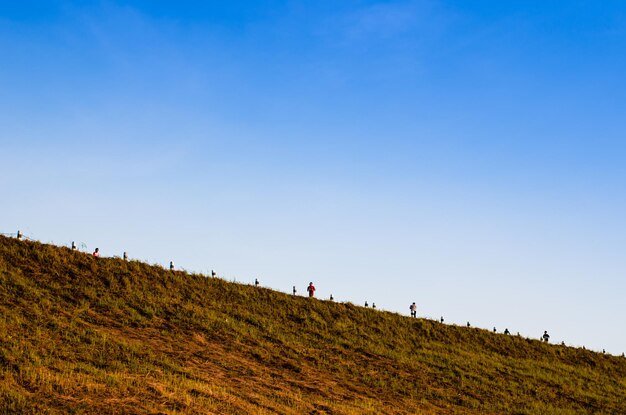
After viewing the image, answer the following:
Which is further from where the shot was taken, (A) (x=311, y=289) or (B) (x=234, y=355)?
(A) (x=311, y=289)

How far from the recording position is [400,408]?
25.5m

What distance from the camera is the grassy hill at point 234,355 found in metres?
19.8

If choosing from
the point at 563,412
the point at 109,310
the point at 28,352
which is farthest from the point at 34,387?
the point at 563,412

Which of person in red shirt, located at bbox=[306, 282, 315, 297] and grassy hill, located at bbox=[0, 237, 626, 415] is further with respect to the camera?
person in red shirt, located at bbox=[306, 282, 315, 297]

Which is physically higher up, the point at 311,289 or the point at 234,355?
the point at 311,289

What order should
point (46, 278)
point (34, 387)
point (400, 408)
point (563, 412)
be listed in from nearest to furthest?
point (34, 387) < point (400, 408) < point (563, 412) < point (46, 278)

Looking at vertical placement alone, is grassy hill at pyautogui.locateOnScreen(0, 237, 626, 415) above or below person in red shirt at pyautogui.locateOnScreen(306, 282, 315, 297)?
below

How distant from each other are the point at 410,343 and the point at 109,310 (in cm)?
2073

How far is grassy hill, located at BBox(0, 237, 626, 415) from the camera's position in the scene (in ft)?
65.0

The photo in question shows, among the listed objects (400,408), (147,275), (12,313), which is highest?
(147,275)

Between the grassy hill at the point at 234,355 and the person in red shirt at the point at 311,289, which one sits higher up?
the person in red shirt at the point at 311,289

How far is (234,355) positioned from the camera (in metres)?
29.1

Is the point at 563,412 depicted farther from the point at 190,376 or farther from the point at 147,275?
the point at 147,275

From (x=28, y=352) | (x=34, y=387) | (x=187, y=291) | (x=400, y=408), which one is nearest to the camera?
(x=34, y=387)
